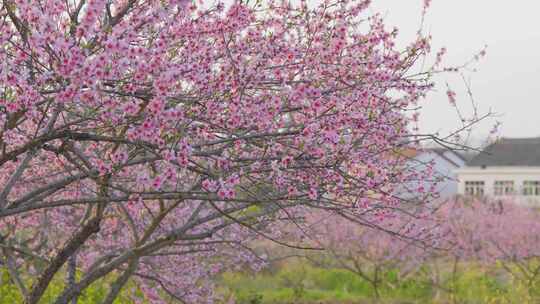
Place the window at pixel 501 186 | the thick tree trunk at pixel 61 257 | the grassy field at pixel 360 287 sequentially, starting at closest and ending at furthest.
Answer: the thick tree trunk at pixel 61 257 → the grassy field at pixel 360 287 → the window at pixel 501 186

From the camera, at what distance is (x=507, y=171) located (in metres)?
51.9

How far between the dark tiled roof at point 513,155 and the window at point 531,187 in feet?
4.20

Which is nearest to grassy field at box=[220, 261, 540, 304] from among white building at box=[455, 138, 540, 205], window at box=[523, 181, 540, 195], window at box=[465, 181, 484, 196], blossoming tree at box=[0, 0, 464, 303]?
blossoming tree at box=[0, 0, 464, 303]

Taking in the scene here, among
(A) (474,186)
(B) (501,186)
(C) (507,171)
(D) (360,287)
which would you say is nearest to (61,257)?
(D) (360,287)

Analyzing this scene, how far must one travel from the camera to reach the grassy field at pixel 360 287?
17.8 m

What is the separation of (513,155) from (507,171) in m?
1.46

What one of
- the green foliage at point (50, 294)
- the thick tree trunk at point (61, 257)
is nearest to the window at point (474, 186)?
the green foliage at point (50, 294)

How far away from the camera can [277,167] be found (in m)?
4.42

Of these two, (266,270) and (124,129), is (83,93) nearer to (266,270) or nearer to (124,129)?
(124,129)

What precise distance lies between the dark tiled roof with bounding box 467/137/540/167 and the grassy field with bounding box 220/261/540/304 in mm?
32252

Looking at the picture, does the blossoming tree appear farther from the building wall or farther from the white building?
the white building

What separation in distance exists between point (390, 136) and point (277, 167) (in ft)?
3.69

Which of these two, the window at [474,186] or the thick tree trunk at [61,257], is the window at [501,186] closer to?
the window at [474,186]

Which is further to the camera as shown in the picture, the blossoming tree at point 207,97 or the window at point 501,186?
the window at point 501,186
